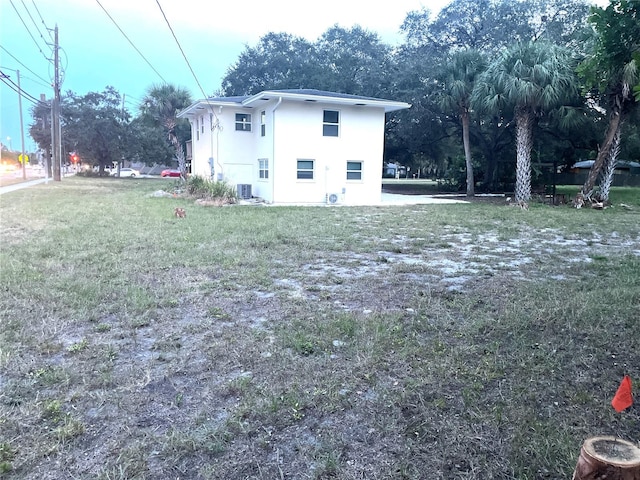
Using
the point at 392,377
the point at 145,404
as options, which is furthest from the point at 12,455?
the point at 392,377

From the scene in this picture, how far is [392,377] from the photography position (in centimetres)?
305

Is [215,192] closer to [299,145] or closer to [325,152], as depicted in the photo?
[299,145]

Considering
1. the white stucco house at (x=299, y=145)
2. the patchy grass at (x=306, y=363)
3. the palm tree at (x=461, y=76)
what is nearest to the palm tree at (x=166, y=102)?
the white stucco house at (x=299, y=145)

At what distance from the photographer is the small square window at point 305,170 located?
57.6 feet

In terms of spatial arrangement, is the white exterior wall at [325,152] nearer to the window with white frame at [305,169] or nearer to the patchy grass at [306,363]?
the window with white frame at [305,169]

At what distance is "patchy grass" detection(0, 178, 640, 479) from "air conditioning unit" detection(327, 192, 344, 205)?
35.8 feet

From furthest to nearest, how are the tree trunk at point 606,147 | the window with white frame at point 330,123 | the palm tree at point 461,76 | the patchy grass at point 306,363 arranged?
the palm tree at point 461,76 → the window with white frame at point 330,123 → the tree trunk at point 606,147 → the patchy grass at point 306,363

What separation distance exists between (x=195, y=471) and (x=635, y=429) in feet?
7.73

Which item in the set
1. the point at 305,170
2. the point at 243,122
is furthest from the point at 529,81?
the point at 243,122

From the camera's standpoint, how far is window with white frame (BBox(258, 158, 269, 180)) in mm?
18062

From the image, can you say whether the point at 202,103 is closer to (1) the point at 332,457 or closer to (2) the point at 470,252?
(2) the point at 470,252

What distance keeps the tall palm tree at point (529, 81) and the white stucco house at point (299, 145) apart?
355 cm

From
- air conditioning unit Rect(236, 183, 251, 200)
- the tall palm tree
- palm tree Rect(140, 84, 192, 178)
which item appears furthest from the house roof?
palm tree Rect(140, 84, 192, 178)

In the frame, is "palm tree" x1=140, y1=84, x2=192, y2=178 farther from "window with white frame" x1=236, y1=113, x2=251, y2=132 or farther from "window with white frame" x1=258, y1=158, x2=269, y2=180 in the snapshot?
"window with white frame" x1=258, y1=158, x2=269, y2=180
